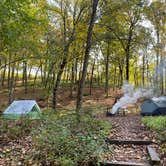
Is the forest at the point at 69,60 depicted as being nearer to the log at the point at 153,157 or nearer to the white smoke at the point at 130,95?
the log at the point at 153,157

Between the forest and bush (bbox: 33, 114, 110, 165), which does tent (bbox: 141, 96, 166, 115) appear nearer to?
the forest

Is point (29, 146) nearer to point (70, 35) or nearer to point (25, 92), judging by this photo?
point (70, 35)

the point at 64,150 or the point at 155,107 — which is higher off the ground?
the point at 64,150

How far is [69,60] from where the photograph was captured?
698 inches

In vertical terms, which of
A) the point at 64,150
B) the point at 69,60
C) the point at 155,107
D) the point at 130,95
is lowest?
the point at 155,107

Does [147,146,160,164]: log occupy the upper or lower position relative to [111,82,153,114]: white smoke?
lower

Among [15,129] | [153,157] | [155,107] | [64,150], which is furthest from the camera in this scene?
[155,107]

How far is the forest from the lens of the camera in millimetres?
5008

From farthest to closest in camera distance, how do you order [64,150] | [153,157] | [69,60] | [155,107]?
[155,107] < [69,60] < [153,157] < [64,150]

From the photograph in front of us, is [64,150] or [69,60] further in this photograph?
[69,60]

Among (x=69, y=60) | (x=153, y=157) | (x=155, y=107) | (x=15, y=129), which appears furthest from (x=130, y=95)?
(x=153, y=157)

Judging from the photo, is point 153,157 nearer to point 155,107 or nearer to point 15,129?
point 15,129

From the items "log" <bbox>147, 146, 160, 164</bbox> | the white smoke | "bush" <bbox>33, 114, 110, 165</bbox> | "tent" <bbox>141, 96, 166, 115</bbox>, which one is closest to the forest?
"bush" <bbox>33, 114, 110, 165</bbox>

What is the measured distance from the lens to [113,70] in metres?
35.9
